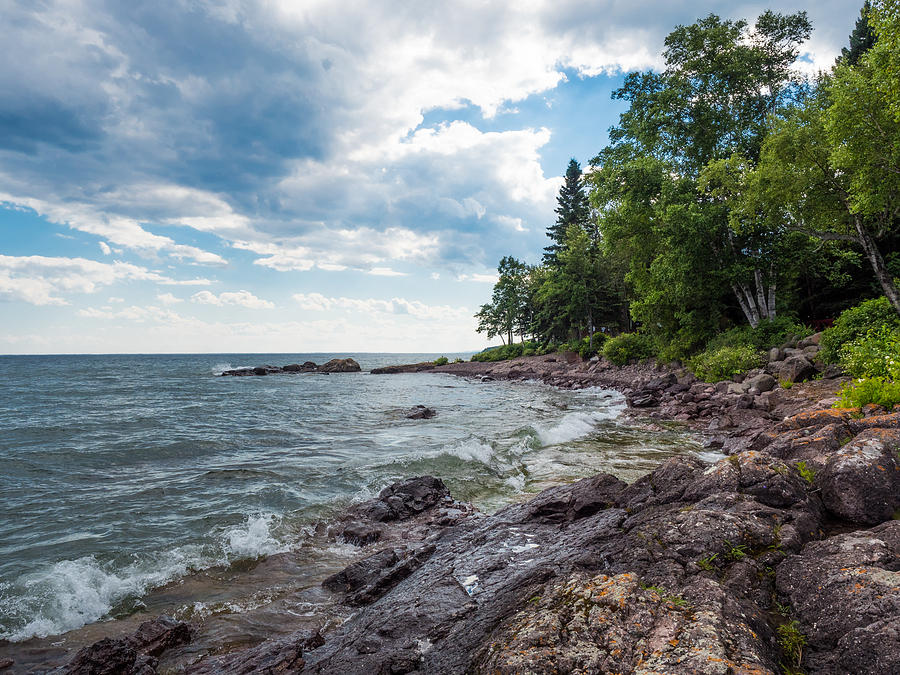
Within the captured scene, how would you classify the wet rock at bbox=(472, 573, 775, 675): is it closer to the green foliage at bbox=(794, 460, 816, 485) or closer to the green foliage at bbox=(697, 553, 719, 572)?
the green foliage at bbox=(697, 553, 719, 572)

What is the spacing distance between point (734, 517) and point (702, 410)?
16.3 m

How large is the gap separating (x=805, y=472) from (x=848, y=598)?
2.66 metres

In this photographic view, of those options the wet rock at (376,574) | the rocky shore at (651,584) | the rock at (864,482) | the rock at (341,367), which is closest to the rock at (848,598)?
the rocky shore at (651,584)

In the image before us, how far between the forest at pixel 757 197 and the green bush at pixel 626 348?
11.7 ft

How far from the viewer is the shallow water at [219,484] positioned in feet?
21.2

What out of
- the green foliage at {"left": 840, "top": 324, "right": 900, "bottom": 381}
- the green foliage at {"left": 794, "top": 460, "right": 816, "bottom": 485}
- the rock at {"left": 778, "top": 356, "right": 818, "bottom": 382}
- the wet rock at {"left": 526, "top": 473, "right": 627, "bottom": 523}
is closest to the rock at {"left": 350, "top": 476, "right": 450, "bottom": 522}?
the wet rock at {"left": 526, "top": 473, "right": 627, "bottom": 523}

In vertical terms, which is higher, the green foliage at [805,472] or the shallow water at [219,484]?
the green foliage at [805,472]

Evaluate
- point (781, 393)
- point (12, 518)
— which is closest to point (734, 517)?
point (12, 518)

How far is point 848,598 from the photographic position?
8.75 feet

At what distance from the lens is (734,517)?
3.83 m

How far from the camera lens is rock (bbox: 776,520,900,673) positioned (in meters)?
2.30

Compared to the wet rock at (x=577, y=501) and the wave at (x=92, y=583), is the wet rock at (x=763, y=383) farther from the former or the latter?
the wave at (x=92, y=583)

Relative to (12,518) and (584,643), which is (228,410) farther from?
(584,643)

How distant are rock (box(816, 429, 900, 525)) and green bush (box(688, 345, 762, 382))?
63.2ft
